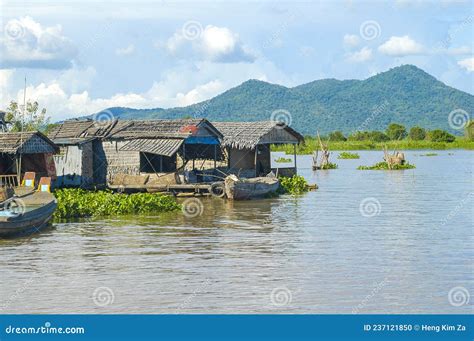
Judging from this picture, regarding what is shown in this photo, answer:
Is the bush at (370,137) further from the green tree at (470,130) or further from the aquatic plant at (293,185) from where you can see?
the aquatic plant at (293,185)

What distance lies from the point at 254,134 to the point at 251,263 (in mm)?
14637

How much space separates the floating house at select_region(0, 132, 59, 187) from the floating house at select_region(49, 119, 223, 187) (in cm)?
169

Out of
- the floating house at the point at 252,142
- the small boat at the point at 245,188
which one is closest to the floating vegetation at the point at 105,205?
the small boat at the point at 245,188

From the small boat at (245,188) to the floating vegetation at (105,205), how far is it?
10.2ft

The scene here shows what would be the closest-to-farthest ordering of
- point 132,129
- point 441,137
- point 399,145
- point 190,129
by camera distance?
point 190,129, point 132,129, point 399,145, point 441,137

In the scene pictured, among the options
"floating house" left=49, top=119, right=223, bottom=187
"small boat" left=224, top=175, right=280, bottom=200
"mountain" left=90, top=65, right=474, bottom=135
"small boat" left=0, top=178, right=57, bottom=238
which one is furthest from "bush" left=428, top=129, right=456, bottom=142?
"mountain" left=90, top=65, right=474, bottom=135

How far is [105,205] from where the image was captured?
1941cm

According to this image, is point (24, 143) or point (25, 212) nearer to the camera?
point (25, 212)

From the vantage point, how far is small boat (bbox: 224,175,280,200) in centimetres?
2339

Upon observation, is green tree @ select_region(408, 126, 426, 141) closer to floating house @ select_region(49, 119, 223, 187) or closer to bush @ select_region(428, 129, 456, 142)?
bush @ select_region(428, 129, 456, 142)

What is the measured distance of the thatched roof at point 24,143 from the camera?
20.0 m

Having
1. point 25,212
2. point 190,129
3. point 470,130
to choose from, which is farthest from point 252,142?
point 470,130

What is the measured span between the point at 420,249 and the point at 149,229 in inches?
240

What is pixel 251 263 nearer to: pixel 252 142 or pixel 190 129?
pixel 190 129
